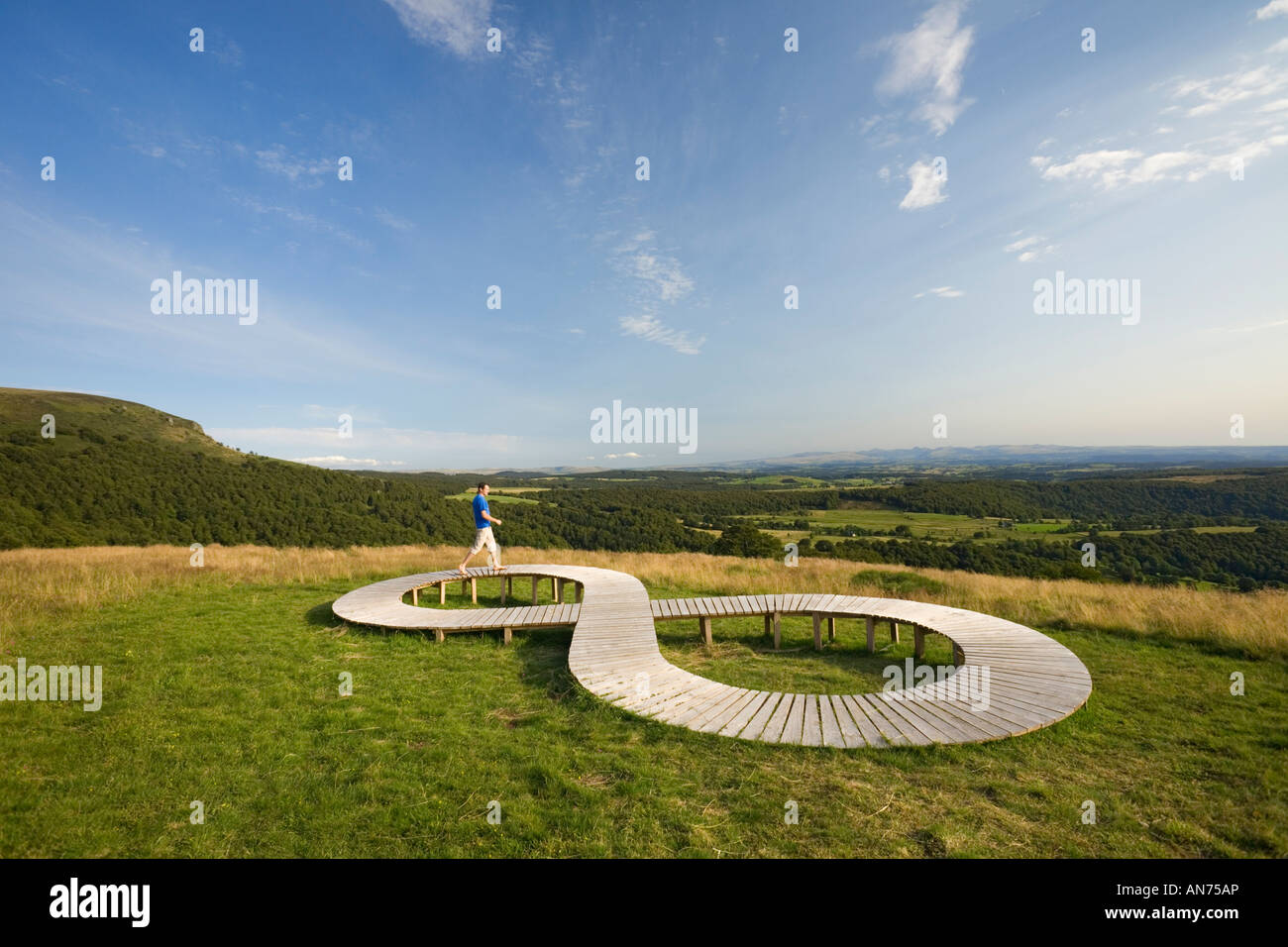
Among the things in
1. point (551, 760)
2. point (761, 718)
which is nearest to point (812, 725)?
point (761, 718)

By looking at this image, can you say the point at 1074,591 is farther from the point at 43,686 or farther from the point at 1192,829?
the point at 43,686

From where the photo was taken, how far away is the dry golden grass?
775 centimetres

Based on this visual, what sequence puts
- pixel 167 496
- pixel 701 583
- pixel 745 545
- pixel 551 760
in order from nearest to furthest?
pixel 551 760, pixel 701 583, pixel 745 545, pixel 167 496

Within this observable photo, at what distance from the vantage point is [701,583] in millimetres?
12008

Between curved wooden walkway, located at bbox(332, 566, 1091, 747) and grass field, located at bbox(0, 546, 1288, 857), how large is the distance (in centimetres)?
21

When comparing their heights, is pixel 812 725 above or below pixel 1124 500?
above

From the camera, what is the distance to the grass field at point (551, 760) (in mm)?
3133

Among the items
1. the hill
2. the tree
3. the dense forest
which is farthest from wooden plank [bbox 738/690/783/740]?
the dense forest

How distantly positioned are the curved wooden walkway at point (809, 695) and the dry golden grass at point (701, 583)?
2.66 meters

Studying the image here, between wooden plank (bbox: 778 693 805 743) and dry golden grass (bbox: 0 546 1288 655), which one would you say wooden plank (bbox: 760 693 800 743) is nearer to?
wooden plank (bbox: 778 693 805 743)

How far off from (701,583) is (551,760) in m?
8.19

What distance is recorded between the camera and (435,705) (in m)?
5.42

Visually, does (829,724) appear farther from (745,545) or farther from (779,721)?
(745,545)
